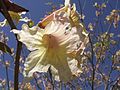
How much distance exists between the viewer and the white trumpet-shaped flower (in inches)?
42.3

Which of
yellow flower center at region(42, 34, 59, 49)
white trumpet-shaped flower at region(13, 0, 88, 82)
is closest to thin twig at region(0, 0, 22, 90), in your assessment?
white trumpet-shaped flower at region(13, 0, 88, 82)

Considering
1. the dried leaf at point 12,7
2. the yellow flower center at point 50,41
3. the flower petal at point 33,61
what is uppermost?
the dried leaf at point 12,7

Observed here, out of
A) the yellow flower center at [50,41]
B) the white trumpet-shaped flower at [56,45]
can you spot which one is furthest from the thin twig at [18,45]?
the yellow flower center at [50,41]

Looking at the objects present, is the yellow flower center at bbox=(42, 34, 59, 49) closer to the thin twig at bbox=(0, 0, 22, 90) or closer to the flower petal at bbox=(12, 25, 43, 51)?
the flower petal at bbox=(12, 25, 43, 51)

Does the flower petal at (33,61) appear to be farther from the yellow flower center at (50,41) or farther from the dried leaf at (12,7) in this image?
the dried leaf at (12,7)

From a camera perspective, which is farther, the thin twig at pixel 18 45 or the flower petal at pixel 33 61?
the flower petal at pixel 33 61

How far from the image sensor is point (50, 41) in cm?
116

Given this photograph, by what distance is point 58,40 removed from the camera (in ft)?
3.80

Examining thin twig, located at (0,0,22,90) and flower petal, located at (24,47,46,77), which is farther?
flower petal, located at (24,47,46,77)

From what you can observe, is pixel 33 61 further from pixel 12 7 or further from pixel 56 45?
pixel 12 7

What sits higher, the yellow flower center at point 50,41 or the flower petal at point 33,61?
the yellow flower center at point 50,41

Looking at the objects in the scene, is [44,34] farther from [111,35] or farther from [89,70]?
[89,70]

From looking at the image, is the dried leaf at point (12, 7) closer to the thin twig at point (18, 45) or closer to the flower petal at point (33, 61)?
the thin twig at point (18, 45)

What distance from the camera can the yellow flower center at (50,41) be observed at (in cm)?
114
